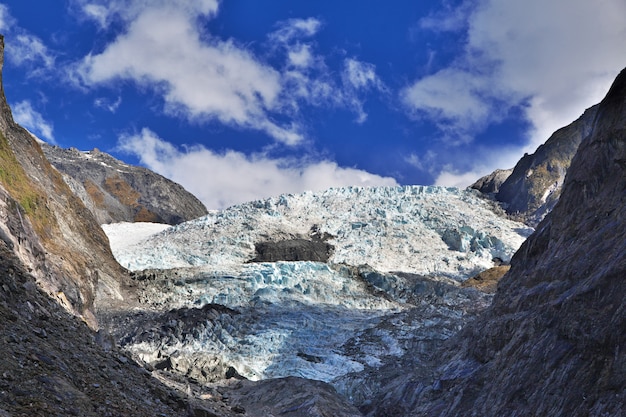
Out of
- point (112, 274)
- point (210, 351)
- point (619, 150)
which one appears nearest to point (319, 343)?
point (210, 351)

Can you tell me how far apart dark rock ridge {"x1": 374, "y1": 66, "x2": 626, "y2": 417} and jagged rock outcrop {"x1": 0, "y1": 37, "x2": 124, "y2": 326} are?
38.5 ft

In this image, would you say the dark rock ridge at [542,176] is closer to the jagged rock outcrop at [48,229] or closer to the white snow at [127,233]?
the white snow at [127,233]

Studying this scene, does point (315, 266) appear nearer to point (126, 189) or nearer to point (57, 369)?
point (57, 369)

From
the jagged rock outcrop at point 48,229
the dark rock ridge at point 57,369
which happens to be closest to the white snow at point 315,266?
the jagged rock outcrop at point 48,229

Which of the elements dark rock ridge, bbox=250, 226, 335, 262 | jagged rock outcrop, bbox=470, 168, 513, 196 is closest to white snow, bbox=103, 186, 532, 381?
dark rock ridge, bbox=250, 226, 335, 262

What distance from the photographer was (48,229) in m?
23.8

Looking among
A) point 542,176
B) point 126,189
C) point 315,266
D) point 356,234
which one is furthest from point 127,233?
point 542,176

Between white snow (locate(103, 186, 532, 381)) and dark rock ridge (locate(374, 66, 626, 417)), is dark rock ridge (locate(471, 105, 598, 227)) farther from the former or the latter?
dark rock ridge (locate(374, 66, 626, 417))

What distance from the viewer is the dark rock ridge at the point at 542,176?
209 feet

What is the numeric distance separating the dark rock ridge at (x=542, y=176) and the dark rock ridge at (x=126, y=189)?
5051 cm

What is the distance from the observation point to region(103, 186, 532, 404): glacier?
26938mm

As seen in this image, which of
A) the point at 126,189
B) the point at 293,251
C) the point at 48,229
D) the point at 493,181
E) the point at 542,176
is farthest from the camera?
the point at 126,189

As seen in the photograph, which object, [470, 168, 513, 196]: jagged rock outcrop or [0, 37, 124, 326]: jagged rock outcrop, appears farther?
[470, 168, 513, 196]: jagged rock outcrop

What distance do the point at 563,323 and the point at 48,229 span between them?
20.0 meters
